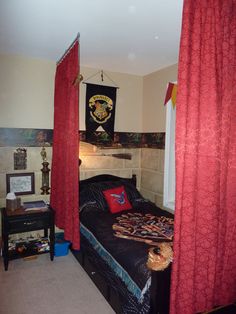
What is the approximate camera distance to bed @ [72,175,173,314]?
5.69ft

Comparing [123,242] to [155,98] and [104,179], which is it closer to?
[104,179]

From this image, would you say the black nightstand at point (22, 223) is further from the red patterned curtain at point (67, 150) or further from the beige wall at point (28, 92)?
the beige wall at point (28, 92)

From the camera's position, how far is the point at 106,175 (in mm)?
3908

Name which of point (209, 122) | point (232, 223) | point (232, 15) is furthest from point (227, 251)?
point (232, 15)

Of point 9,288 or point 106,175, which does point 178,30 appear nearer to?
point 106,175

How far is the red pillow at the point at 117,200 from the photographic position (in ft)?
10.8

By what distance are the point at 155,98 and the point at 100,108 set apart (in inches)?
35.7

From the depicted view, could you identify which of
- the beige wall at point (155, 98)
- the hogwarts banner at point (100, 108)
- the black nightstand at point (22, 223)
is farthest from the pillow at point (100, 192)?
the beige wall at point (155, 98)

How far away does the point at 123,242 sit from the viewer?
235 centimetres

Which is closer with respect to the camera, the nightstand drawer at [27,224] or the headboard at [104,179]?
the nightstand drawer at [27,224]

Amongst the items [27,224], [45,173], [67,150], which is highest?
[67,150]

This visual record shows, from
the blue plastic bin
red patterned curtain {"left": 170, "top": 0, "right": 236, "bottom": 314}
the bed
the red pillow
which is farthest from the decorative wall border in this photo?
red patterned curtain {"left": 170, "top": 0, "right": 236, "bottom": 314}

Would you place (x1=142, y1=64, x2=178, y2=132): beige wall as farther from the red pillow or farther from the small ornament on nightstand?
the small ornament on nightstand

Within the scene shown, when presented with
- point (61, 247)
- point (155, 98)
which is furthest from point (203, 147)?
point (155, 98)
